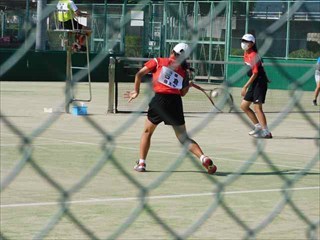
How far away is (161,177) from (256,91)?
1254cm

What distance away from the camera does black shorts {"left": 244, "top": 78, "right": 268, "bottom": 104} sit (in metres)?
17.5

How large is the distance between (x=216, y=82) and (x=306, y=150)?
8783mm

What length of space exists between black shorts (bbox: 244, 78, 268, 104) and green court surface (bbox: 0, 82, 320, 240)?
675 millimetres

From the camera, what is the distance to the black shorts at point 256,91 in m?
17.5

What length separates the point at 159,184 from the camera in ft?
32.7

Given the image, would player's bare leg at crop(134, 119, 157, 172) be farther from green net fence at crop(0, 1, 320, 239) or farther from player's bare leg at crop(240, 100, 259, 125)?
player's bare leg at crop(240, 100, 259, 125)

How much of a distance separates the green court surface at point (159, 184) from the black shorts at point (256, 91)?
2.21 feet

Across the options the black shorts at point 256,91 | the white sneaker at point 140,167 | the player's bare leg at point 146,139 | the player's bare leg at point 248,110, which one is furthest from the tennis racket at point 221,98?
the black shorts at point 256,91

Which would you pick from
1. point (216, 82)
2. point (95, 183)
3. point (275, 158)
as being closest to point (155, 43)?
point (216, 82)

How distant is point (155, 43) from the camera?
35.6 meters

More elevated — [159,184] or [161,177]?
[161,177]

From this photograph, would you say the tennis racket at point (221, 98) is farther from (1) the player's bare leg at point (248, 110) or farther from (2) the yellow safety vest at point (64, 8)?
(1) the player's bare leg at point (248, 110)

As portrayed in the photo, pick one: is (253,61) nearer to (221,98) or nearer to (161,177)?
(221,98)

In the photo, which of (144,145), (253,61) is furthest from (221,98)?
(144,145)
